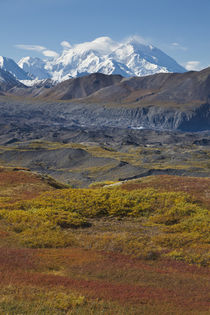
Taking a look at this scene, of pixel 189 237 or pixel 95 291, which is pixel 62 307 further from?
pixel 189 237

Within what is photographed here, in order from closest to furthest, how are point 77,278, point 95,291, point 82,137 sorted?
point 95,291 < point 77,278 < point 82,137

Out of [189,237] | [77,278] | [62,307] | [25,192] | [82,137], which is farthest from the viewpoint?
[82,137]

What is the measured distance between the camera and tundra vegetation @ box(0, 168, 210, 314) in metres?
11.5

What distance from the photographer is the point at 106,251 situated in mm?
17812

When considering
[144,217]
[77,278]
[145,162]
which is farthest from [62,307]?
[145,162]

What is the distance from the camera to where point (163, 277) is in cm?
1445

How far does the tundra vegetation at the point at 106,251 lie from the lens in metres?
11.5

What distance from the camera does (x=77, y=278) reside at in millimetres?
13664

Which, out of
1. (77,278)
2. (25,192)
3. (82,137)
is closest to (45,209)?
(25,192)

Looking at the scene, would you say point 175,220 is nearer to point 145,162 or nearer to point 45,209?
point 45,209

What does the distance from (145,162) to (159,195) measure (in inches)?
3404

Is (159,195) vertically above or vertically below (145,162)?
above

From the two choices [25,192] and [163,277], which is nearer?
Result: [163,277]

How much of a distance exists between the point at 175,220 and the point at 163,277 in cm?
1118
